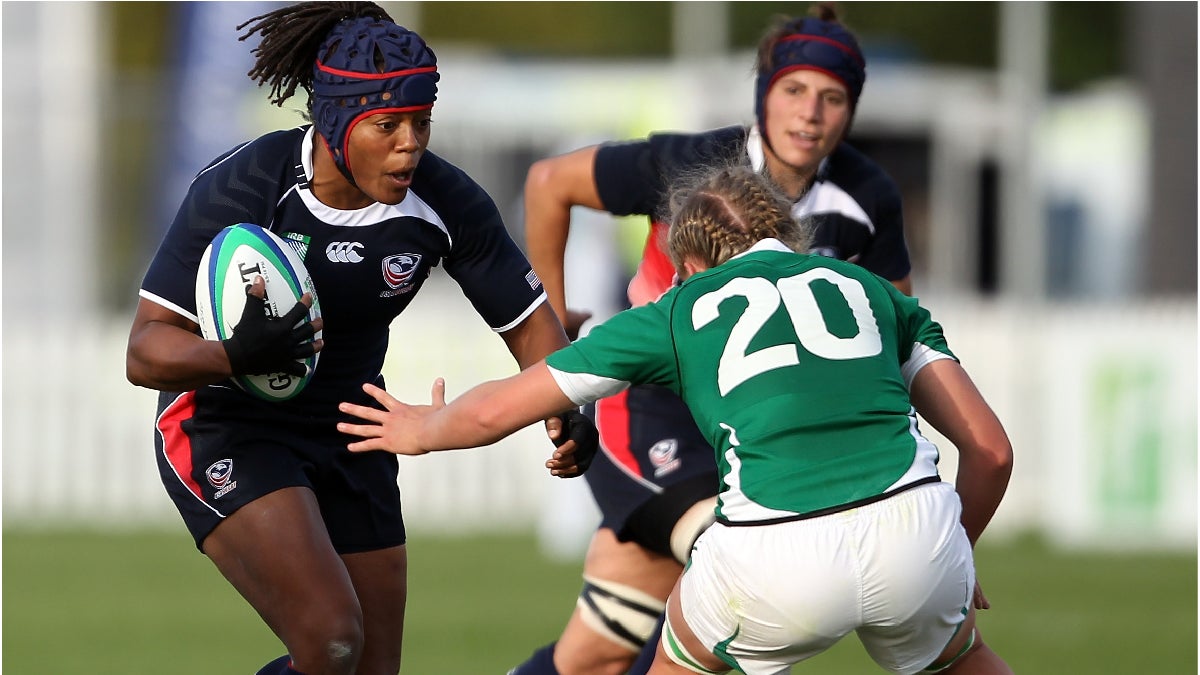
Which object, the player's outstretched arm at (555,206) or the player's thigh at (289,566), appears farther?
the player's outstretched arm at (555,206)

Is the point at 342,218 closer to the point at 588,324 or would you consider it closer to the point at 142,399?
the point at 588,324

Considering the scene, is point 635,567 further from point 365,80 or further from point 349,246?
point 365,80

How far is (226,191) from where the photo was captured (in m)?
4.66

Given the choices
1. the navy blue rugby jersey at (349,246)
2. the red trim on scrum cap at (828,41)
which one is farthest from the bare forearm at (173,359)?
the red trim on scrum cap at (828,41)

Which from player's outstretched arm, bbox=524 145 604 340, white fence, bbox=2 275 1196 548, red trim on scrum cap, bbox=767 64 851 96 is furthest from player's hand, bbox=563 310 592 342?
white fence, bbox=2 275 1196 548

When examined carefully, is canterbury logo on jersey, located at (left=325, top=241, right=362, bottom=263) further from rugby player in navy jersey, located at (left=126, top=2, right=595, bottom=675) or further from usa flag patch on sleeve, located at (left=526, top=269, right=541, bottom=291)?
usa flag patch on sleeve, located at (left=526, top=269, right=541, bottom=291)

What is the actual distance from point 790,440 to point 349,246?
1382 millimetres

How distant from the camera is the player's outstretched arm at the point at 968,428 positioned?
14.3 ft

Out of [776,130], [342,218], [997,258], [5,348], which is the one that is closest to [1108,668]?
[776,130]

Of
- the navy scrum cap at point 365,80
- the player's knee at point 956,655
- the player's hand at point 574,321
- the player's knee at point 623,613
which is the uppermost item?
the navy scrum cap at point 365,80

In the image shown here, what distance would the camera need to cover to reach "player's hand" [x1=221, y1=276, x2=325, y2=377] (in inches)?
172

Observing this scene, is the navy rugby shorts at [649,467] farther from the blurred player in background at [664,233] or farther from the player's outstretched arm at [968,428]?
the player's outstretched arm at [968,428]

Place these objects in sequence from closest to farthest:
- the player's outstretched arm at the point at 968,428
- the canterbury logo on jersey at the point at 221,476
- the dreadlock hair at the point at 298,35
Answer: the player's outstretched arm at the point at 968,428, the canterbury logo on jersey at the point at 221,476, the dreadlock hair at the point at 298,35

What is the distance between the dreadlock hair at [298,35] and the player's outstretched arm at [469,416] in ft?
3.47
